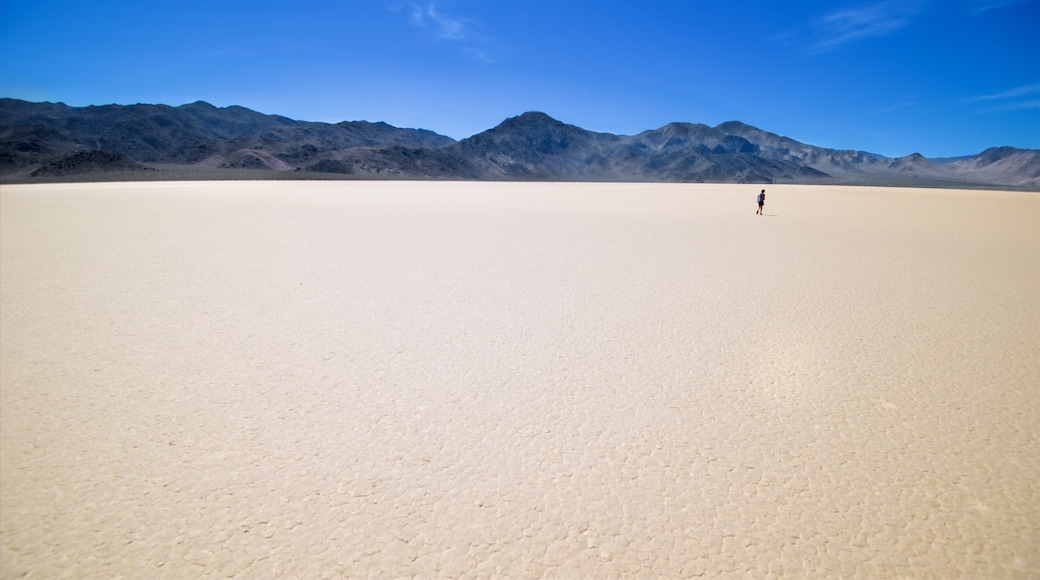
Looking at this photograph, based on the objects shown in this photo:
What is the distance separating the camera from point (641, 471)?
111 inches

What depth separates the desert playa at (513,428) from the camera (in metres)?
2.29

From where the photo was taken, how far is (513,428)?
3.24 metres

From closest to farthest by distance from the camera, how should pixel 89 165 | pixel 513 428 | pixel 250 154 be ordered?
1. pixel 513 428
2. pixel 89 165
3. pixel 250 154

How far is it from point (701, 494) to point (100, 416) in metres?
4.11

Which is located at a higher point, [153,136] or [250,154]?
[153,136]

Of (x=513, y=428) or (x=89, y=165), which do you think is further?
(x=89, y=165)

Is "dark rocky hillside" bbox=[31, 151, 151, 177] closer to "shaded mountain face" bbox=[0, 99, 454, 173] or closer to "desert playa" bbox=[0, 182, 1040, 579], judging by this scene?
"shaded mountain face" bbox=[0, 99, 454, 173]

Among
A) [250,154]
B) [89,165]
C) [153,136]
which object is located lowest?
[89,165]

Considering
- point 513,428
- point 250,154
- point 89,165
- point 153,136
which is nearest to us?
point 513,428

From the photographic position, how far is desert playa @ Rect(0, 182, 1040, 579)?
7.52ft

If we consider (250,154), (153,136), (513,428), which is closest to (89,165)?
(250,154)

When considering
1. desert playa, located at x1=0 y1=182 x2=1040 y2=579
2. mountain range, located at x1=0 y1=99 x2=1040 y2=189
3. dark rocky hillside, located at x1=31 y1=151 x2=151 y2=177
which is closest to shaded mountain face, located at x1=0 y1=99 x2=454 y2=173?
mountain range, located at x1=0 y1=99 x2=1040 y2=189

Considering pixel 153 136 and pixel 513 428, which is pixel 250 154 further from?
pixel 513 428

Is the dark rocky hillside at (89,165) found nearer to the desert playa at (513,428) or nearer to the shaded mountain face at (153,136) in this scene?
the shaded mountain face at (153,136)
